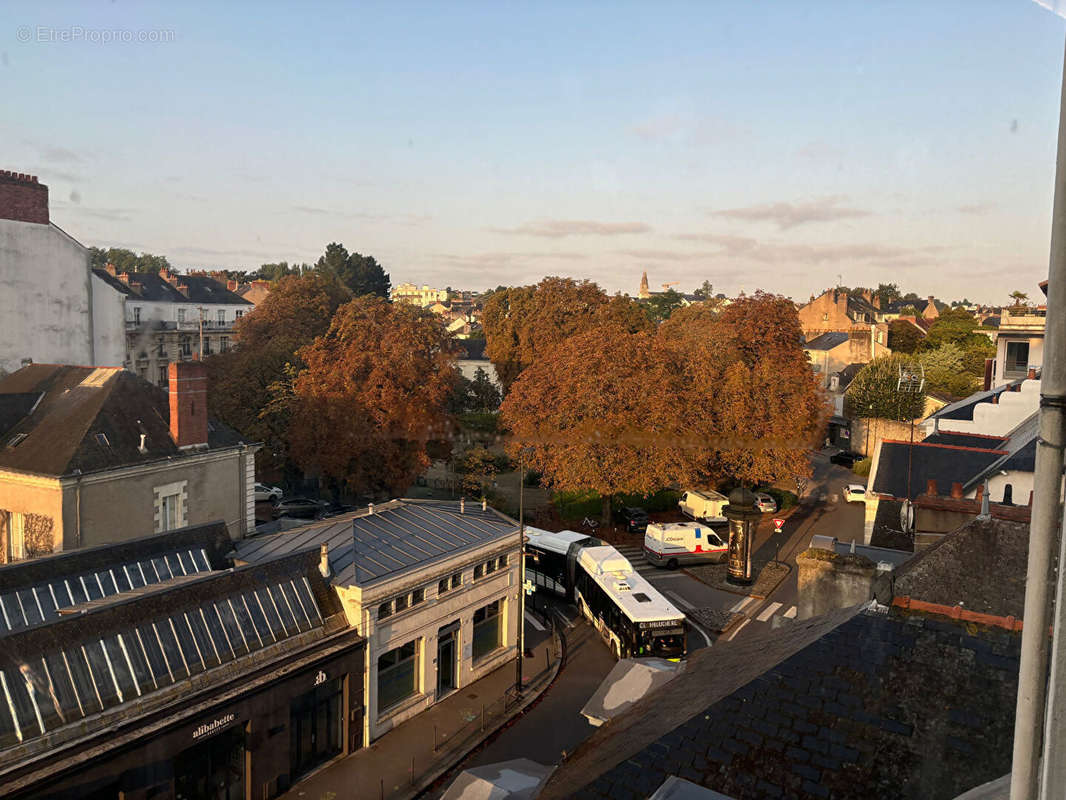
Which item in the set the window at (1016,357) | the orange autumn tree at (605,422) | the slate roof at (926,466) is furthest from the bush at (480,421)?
the window at (1016,357)

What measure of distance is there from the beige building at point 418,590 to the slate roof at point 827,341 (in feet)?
204

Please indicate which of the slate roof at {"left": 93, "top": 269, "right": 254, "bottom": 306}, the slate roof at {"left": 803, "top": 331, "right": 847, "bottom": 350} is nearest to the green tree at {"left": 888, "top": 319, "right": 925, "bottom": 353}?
the slate roof at {"left": 803, "top": 331, "right": 847, "bottom": 350}

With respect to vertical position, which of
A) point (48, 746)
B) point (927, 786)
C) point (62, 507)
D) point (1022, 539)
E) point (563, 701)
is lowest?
point (563, 701)

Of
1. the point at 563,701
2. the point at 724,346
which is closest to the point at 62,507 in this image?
the point at 563,701

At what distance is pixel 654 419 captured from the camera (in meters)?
37.6

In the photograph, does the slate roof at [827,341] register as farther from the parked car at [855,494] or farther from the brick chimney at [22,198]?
the brick chimney at [22,198]

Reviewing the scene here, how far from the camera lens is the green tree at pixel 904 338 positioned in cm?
8244

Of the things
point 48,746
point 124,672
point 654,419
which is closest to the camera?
point 48,746

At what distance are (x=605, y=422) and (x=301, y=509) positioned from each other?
18715 mm

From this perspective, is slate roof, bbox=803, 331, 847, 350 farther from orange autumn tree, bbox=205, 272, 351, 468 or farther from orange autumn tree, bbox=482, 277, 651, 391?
orange autumn tree, bbox=205, 272, 351, 468

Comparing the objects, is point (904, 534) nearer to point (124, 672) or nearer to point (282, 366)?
point (124, 672)

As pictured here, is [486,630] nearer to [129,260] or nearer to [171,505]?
[171,505]

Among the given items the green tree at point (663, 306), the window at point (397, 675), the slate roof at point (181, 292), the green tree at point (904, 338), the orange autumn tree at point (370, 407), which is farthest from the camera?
the green tree at point (663, 306)

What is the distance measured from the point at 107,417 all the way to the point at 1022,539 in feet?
85.2
